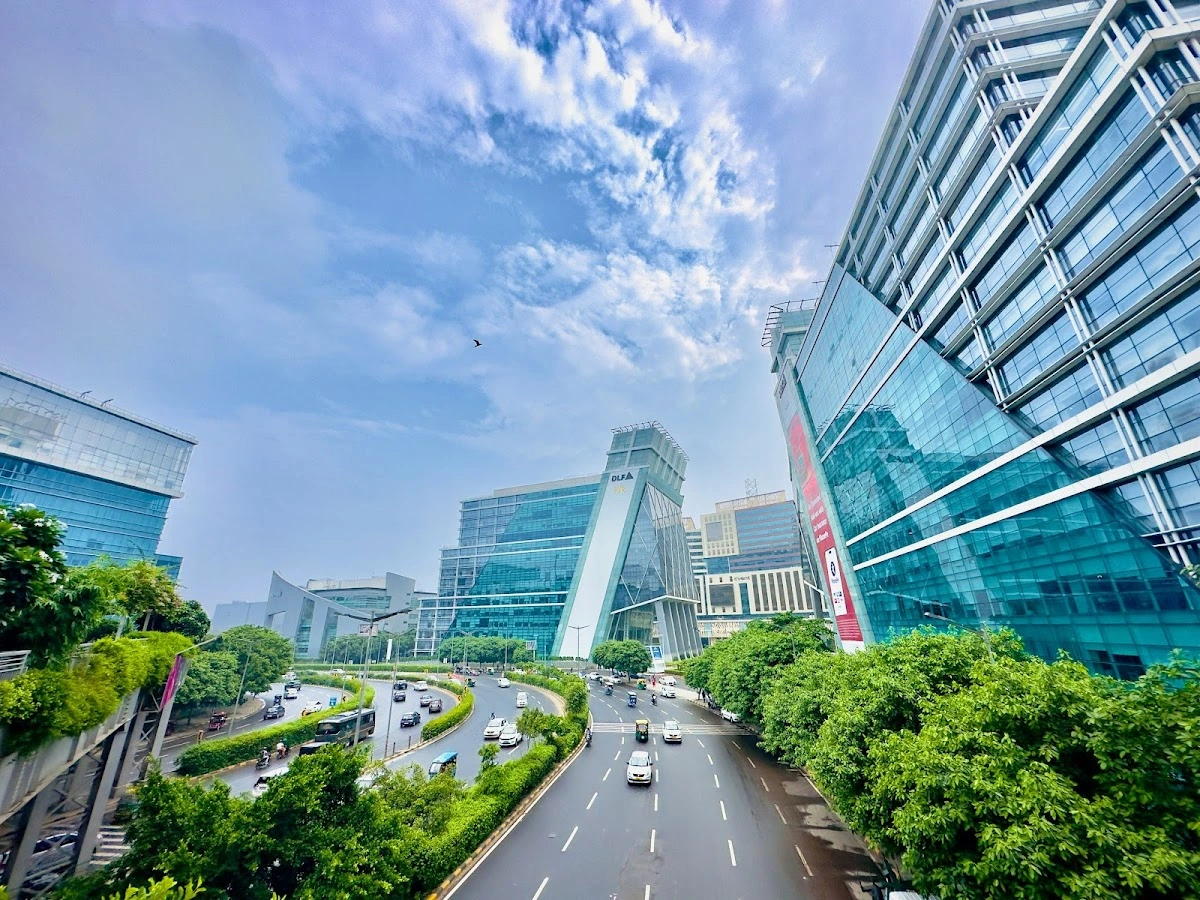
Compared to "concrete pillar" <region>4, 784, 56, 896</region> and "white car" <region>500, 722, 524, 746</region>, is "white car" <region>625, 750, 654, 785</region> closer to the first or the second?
"white car" <region>500, 722, 524, 746</region>

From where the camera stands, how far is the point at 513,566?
117 meters

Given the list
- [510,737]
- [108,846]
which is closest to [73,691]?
[108,846]

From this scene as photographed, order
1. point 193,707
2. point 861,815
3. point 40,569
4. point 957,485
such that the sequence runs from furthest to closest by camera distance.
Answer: point 193,707, point 957,485, point 861,815, point 40,569

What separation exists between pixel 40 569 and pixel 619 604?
312 feet

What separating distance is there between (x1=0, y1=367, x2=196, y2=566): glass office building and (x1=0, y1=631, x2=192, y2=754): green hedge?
83.5 metres

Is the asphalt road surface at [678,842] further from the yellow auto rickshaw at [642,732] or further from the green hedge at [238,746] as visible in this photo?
the green hedge at [238,746]

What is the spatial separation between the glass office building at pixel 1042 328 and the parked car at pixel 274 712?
60.6 metres

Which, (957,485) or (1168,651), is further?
(957,485)

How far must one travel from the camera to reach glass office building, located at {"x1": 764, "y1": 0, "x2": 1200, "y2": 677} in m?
23.8

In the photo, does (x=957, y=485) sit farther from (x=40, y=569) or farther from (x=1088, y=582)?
(x=40, y=569)

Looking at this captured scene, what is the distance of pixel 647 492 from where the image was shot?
10956 centimetres

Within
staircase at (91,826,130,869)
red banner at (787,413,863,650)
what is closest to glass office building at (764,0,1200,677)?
red banner at (787,413,863,650)

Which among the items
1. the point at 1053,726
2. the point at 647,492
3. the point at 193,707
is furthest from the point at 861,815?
the point at 647,492

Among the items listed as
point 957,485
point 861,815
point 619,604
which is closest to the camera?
point 861,815
